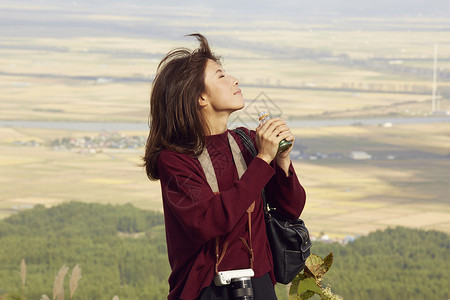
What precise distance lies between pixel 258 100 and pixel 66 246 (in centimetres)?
2874

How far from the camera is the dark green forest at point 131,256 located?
2030 cm

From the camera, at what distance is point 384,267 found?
86.8 ft

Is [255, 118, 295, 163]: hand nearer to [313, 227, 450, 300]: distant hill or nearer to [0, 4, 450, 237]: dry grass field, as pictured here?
[313, 227, 450, 300]: distant hill

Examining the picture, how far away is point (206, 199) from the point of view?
6.87 ft

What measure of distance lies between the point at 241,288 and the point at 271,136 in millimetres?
450

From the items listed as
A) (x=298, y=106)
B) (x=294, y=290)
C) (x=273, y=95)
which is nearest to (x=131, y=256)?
(x=294, y=290)

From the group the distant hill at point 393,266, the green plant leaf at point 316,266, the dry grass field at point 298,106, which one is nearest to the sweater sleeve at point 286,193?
the green plant leaf at point 316,266

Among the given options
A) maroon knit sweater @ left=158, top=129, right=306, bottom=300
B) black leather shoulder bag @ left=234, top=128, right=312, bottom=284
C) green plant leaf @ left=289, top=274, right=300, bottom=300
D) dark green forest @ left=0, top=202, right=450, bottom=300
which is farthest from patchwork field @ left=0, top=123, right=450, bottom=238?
maroon knit sweater @ left=158, top=129, right=306, bottom=300

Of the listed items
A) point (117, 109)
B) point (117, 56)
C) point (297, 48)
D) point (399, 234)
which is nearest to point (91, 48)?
point (117, 56)

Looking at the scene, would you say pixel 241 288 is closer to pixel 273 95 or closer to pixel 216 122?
pixel 216 122

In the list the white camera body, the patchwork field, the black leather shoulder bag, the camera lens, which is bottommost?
the patchwork field

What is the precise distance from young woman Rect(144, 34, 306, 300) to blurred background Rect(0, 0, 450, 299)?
35.4 m

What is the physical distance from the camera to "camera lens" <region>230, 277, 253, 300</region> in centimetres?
212

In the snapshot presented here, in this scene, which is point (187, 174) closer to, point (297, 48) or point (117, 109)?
point (117, 109)
